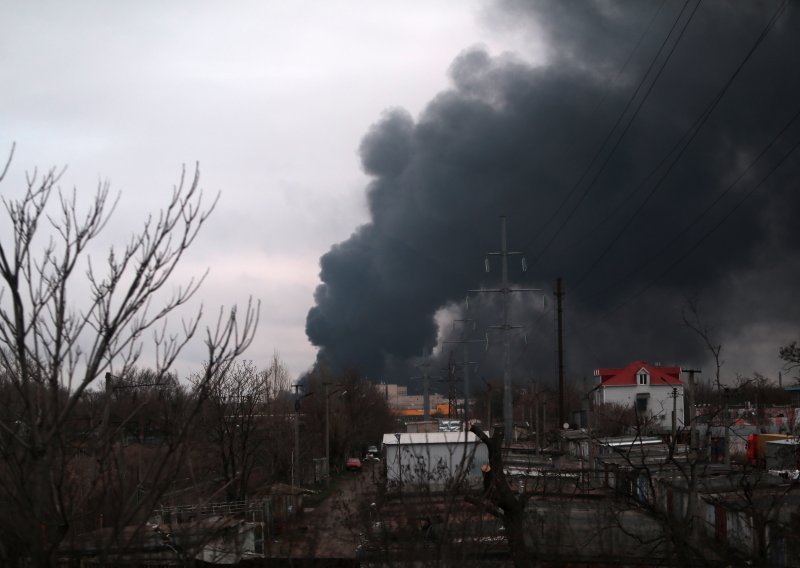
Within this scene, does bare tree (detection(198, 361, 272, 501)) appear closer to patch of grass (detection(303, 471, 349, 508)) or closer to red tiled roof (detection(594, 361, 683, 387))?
patch of grass (detection(303, 471, 349, 508))

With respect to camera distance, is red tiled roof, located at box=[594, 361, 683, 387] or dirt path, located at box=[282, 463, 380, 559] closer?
dirt path, located at box=[282, 463, 380, 559]

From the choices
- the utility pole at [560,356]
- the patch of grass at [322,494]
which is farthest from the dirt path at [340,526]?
the utility pole at [560,356]

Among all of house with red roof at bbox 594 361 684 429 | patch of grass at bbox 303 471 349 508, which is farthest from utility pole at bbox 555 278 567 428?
house with red roof at bbox 594 361 684 429

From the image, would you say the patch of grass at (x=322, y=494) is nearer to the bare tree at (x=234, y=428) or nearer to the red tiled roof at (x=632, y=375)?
the bare tree at (x=234, y=428)

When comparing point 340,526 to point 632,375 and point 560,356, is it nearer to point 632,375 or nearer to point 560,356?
point 560,356

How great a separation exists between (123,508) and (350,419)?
55.4 metres

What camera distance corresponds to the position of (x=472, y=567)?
8078 mm

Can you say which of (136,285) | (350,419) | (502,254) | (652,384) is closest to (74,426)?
(136,285)

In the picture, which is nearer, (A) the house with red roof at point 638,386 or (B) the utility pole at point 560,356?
(B) the utility pole at point 560,356

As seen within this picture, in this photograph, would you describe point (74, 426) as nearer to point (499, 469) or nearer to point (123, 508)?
point (123, 508)

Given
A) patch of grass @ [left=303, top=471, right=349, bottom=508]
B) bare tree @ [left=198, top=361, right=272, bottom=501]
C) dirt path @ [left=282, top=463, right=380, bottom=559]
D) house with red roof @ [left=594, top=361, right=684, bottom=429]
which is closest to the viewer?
dirt path @ [left=282, top=463, right=380, bottom=559]

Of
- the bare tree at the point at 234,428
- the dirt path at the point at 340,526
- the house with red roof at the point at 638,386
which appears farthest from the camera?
the house with red roof at the point at 638,386

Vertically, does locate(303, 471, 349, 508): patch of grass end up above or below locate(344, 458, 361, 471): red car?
above

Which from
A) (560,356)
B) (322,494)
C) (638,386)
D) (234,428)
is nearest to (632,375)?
(638,386)
